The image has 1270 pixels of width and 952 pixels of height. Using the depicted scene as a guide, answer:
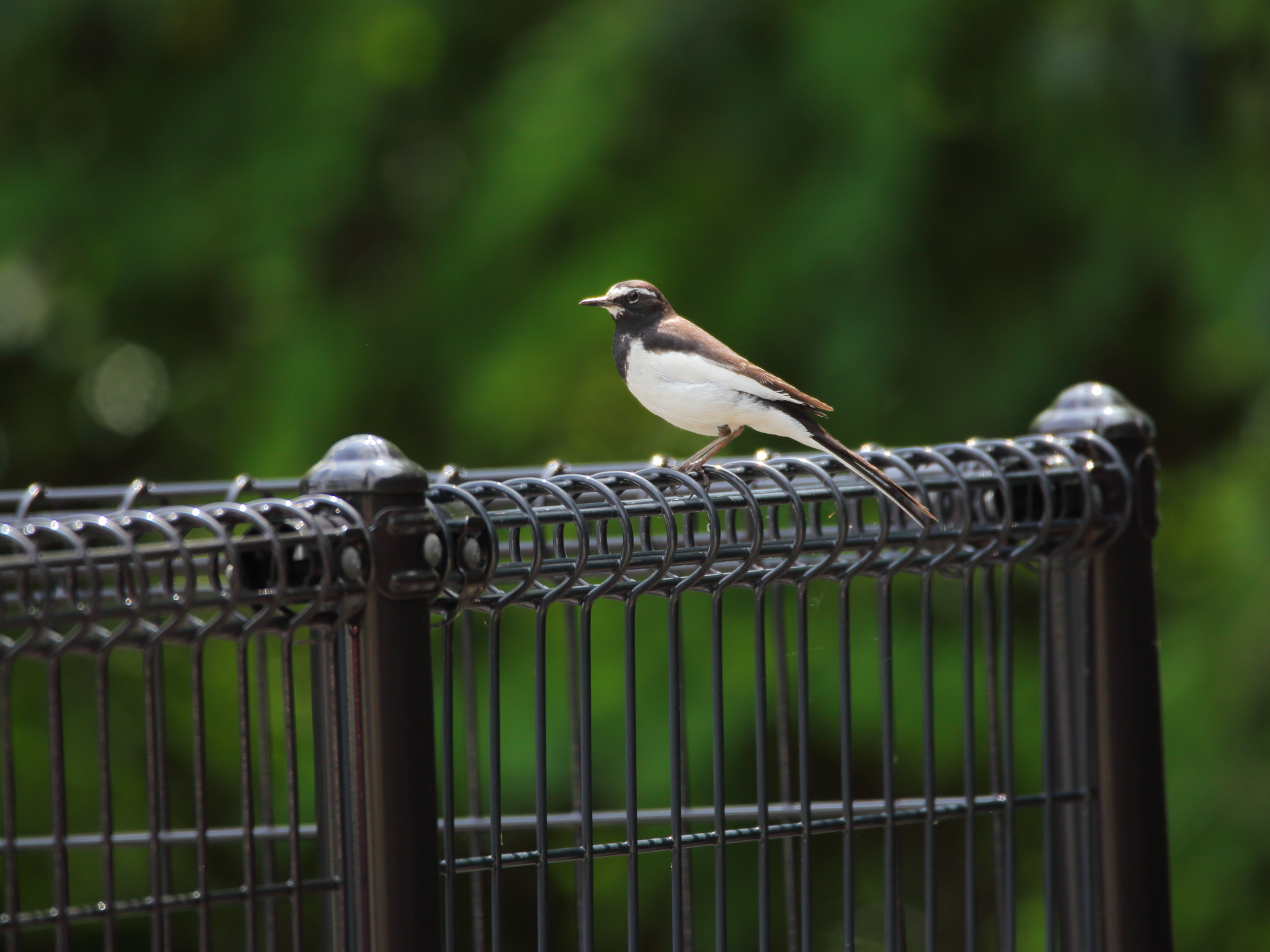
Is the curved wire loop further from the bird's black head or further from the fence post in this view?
the bird's black head

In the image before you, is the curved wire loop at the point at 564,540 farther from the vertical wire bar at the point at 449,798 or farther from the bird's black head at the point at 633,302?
the bird's black head at the point at 633,302

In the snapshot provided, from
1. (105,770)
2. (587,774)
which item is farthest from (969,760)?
(105,770)

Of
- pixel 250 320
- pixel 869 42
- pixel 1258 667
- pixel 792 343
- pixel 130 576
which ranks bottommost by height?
pixel 1258 667

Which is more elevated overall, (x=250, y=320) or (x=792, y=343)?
(x=250, y=320)

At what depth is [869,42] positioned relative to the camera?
4715 mm

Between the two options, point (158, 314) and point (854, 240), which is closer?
point (854, 240)

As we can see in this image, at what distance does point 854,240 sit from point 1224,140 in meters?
1.25

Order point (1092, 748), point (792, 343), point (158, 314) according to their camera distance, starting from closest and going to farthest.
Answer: point (1092, 748) → point (792, 343) → point (158, 314)

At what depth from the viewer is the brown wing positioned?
106 inches

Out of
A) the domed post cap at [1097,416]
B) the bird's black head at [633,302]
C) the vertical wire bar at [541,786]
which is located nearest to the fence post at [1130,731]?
the domed post cap at [1097,416]

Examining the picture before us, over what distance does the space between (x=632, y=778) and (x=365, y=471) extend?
0.48 m

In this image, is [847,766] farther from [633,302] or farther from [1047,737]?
[633,302]

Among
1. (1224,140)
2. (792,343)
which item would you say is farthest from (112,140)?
(1224,140)

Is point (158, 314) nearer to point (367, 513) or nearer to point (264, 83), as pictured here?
point (264, 83)
